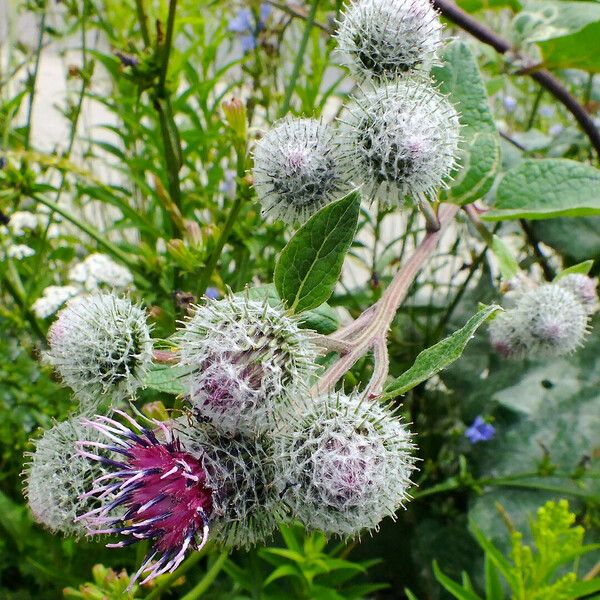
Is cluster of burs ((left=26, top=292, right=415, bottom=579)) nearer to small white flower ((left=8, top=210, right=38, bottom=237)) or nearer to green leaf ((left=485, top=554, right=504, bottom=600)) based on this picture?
green leaf ((left=485, top=554, right=504, bottom=600))

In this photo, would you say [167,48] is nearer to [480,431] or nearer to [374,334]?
[374,334]

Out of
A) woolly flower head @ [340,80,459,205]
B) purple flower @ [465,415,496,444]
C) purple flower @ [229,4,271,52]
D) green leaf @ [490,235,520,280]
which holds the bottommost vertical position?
purple flower @ [465,415,496,444]

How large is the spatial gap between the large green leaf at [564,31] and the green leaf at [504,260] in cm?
35

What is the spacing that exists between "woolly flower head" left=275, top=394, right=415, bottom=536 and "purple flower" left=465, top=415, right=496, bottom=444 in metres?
0.67

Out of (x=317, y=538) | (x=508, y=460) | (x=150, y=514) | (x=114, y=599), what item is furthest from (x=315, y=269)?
(x=508, y=460)

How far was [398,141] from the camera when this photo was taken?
684 mm

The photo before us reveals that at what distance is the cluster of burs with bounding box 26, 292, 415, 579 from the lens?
527mm

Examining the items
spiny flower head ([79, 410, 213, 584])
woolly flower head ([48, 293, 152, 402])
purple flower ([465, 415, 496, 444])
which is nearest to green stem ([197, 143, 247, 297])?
woolly flower head ([48, 293, 152, 402])

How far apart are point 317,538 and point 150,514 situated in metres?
0.48

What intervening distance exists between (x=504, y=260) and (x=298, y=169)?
1.07 feet

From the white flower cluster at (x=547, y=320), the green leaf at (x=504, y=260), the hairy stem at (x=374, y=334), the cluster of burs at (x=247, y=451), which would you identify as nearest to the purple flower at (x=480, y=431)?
the white flower cluster at (x=547, y=320)

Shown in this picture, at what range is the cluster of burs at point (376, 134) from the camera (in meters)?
0.69

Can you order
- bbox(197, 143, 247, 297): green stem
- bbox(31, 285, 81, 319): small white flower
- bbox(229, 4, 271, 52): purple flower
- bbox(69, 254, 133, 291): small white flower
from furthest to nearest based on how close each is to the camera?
bbox(229, 4, 271, 52): purple flower → bbox(69, 254, 133, 291): small white flower → bbox(31, 285, 81, 319): small white flower → bbox(197, 143, 247, 297): green stem

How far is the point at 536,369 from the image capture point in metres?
1.30
